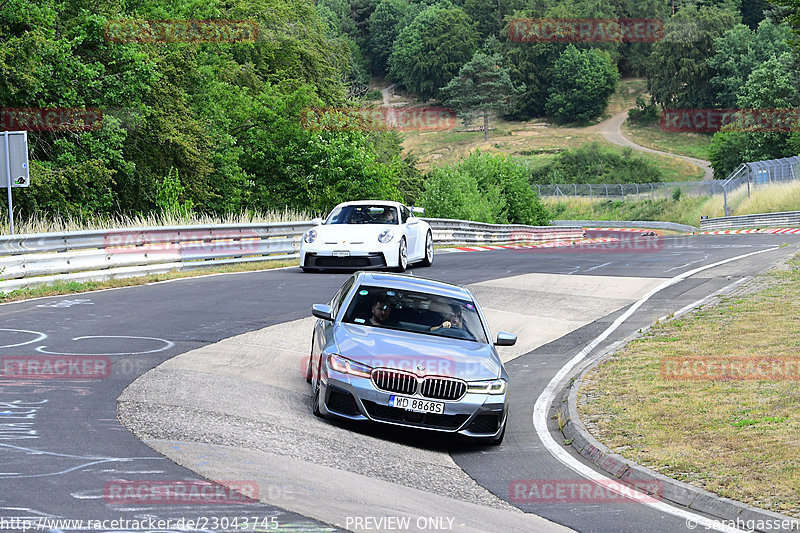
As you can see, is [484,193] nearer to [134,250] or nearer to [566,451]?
[134,250]

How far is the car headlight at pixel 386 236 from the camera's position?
2094cm

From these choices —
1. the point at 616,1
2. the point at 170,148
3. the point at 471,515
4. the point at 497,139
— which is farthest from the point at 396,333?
the point at 616,1

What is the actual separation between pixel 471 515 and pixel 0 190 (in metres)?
24.4

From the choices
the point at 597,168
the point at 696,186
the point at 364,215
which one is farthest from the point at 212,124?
the point at 597,168

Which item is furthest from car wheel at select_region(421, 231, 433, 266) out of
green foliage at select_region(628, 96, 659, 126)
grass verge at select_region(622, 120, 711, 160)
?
green foliage at select_region(628, 96, 659, 126)

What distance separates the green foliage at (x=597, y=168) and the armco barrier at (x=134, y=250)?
93785 millimetres

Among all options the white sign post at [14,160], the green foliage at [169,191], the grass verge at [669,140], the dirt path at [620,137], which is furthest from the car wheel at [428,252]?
the grass verge at [669,140]

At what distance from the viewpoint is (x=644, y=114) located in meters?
152

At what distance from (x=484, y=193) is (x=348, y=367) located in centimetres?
5051

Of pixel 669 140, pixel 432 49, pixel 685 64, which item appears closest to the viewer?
pixel 669 140

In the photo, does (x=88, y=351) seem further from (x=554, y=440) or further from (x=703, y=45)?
(x=703, y=45)

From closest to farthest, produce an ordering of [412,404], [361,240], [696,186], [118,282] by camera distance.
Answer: [412,404] → [118,282] → [361,240] → [696,186]

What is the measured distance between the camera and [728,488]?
7.36m

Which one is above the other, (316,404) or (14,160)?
(14,160)
